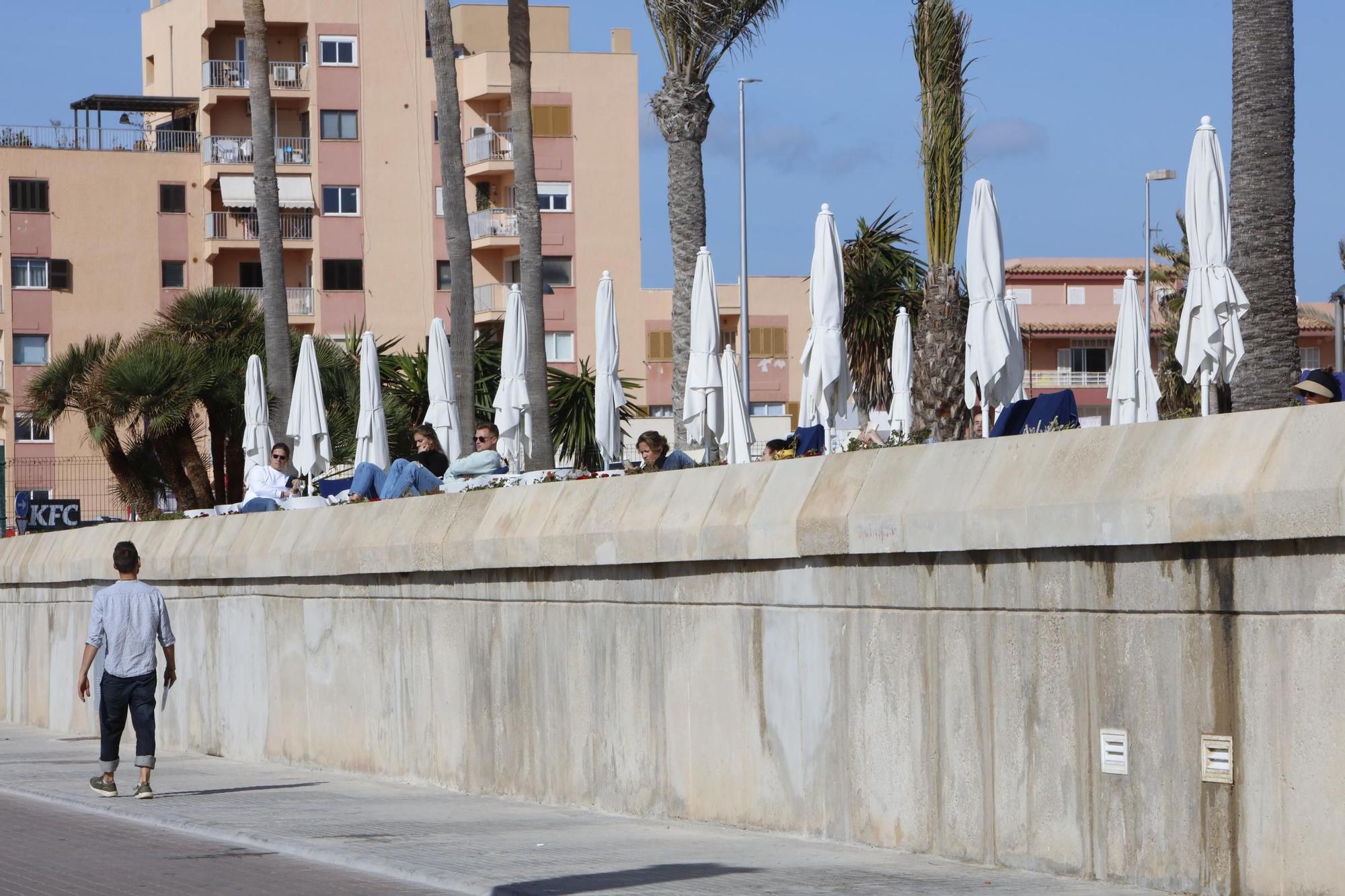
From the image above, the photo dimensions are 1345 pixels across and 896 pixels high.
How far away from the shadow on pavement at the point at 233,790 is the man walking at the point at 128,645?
746 millimetres

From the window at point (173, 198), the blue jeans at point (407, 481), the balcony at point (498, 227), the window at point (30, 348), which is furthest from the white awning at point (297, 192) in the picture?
the blue jeans at point (407, 481)

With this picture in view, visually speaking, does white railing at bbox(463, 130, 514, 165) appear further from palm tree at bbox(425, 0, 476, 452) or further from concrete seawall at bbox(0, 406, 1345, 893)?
concrete seawall at bbox(0, 406, 1345, 893)

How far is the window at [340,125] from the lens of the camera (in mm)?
60469

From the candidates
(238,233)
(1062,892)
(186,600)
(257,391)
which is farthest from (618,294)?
(1062,892)

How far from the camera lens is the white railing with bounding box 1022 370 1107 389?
70625 mm

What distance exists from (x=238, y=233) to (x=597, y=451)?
87.2 feet

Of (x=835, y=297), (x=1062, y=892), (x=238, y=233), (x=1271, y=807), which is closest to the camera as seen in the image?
(x=1271, y=807)

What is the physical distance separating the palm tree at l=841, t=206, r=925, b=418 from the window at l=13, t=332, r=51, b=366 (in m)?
30.0

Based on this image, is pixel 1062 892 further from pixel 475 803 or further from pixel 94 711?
pixel 94 711

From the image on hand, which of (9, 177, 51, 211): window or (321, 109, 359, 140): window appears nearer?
(9, 177, 51, 211): window

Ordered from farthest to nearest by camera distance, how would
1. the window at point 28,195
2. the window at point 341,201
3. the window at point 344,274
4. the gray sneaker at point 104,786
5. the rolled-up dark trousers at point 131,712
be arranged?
the window at point 344,274
the window at point 341,201
the window at point 28,195
the gray sneaker at point 104,786
the rolled-up dark trousers at point 131,712

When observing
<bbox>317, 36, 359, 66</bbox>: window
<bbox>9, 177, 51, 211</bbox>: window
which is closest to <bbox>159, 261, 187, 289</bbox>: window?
<bbox>9, 177, 51, 211</bbox>: window

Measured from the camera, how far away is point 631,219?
206 ft

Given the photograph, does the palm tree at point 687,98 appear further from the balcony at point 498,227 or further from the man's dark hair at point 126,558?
the balcony at point 498,227
